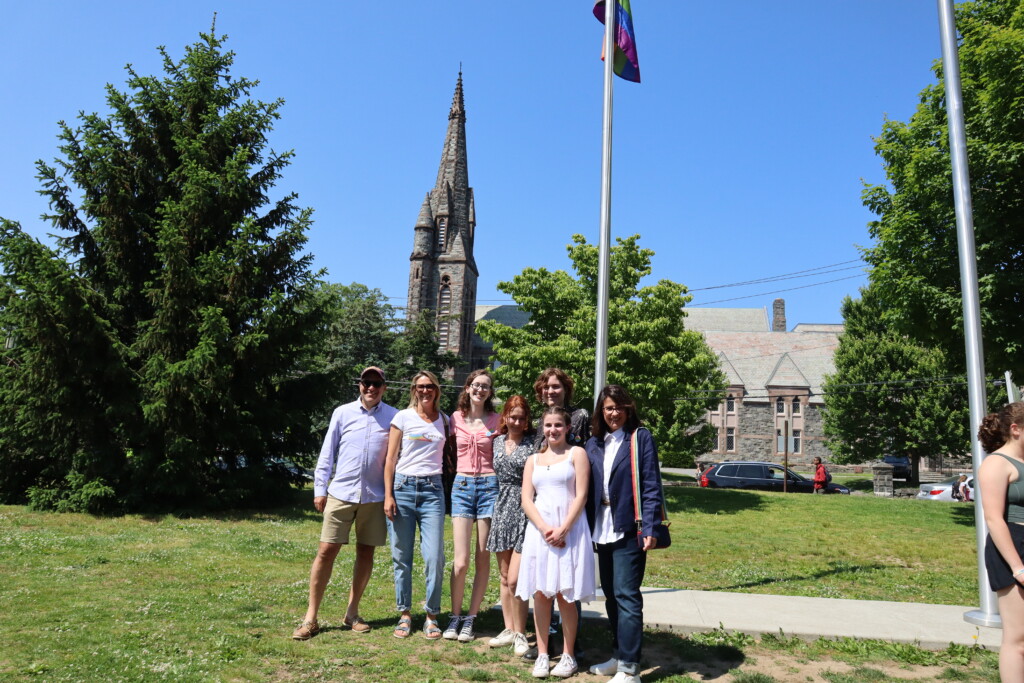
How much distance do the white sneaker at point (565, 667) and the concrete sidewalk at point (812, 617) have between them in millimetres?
1429

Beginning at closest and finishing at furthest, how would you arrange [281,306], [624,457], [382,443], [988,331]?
[624,457] < [382,443] < [988,331] < [281,306]

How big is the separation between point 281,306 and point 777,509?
1429 centimetres

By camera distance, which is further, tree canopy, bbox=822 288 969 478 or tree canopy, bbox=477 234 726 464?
tree canopy, bbox=822 288 969 478

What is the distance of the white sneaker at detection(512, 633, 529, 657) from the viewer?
5.03 m

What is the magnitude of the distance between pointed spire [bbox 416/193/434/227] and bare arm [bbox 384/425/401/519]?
67589mm

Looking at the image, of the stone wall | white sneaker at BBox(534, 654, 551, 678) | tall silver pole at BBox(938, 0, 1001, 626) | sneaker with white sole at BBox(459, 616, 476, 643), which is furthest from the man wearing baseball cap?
the stone wall

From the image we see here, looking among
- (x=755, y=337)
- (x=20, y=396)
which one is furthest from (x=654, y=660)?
(x=755, y=337)

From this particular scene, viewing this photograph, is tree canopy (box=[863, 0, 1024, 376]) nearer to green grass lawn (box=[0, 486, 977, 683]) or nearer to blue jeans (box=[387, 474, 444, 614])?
green grass lawn (box=[0, 486, 977, 683])

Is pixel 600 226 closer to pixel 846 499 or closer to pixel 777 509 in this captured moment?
pixel 777 509

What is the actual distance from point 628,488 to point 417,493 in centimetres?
172

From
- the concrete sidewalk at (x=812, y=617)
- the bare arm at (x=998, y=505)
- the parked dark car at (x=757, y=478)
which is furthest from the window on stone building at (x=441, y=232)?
the bare arm at (x=998, y=505)

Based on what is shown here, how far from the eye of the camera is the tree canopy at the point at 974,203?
13297 millimetres

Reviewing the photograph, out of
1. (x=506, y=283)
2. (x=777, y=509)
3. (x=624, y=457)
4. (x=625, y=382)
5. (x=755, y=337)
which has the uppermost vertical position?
(x=755, y=337)

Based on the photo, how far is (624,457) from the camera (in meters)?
4.80
